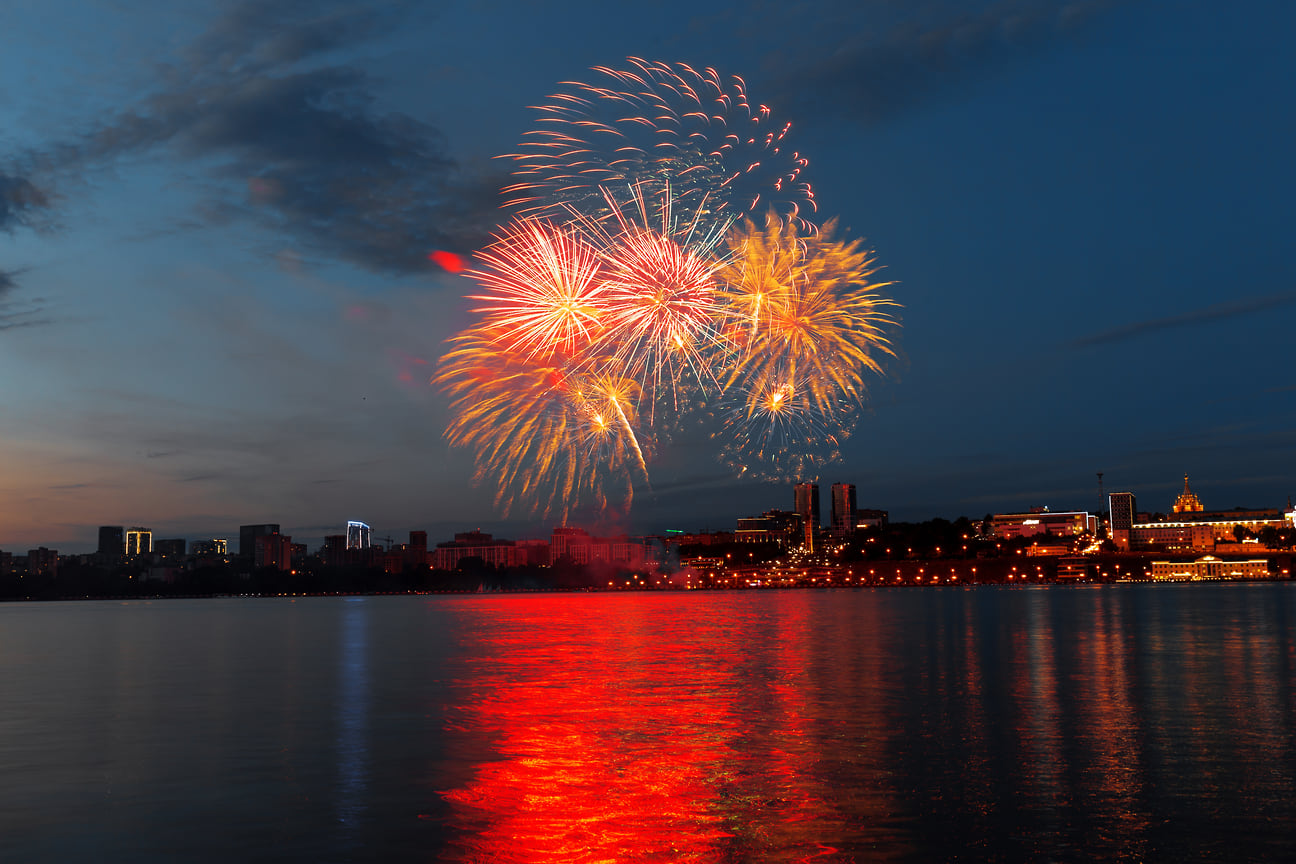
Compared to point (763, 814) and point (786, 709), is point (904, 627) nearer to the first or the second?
point (786, 709)

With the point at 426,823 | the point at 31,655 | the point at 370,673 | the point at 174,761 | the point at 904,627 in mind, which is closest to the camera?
the point at 426,823

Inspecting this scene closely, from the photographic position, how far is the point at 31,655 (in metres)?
59.5

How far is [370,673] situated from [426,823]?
29241 millimetres

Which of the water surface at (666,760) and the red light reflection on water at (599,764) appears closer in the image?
the red light reflection on water at (599,764)

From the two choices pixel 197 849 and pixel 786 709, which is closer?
pixel 197 849

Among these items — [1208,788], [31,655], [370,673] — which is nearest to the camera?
[1208,788]

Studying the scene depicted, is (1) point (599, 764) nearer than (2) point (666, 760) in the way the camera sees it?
Yes

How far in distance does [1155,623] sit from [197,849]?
74.1m

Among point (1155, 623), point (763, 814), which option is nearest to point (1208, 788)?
point (763, 814)

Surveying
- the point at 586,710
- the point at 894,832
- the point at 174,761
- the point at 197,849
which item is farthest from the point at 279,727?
the point at 894,832

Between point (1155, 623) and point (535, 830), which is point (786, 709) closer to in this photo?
point (535, 830)

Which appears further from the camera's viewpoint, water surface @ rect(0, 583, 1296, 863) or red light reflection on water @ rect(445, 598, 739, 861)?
water surface @ rect(0, 583, 1296, 863)

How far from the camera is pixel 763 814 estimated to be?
16.3m

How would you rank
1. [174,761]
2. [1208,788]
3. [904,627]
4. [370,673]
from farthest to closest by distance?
[904,627] → [370,673] → [174,761] → [1208,788]
